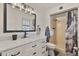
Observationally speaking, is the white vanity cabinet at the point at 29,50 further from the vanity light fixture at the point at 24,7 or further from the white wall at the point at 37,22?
the vanity light fixture at the point at 24,7

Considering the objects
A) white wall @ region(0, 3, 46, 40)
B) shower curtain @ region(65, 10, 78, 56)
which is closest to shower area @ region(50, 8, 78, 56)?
shower curtain @ region(65, 10, 78, 56)

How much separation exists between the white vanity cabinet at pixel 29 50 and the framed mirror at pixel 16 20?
183 millimetres

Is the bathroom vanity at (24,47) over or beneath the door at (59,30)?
beneath

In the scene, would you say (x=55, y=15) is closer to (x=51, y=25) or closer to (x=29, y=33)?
(x=51, y=25)

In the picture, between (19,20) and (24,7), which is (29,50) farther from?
(24,7)

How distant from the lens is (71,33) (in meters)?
1.21

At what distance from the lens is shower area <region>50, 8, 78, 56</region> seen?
1.20m

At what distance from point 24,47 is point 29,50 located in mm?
72

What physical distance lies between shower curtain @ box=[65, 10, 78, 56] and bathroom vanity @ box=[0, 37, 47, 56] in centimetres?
28

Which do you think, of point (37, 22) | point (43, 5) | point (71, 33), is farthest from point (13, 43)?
point (71, 33)

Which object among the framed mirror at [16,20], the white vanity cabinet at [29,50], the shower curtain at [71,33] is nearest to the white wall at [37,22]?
the framed mirror at [16,20]

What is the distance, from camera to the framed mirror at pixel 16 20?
1.22m

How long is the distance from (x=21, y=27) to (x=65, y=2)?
0.58 metres

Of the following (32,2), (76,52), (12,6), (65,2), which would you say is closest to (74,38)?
(76,52)
